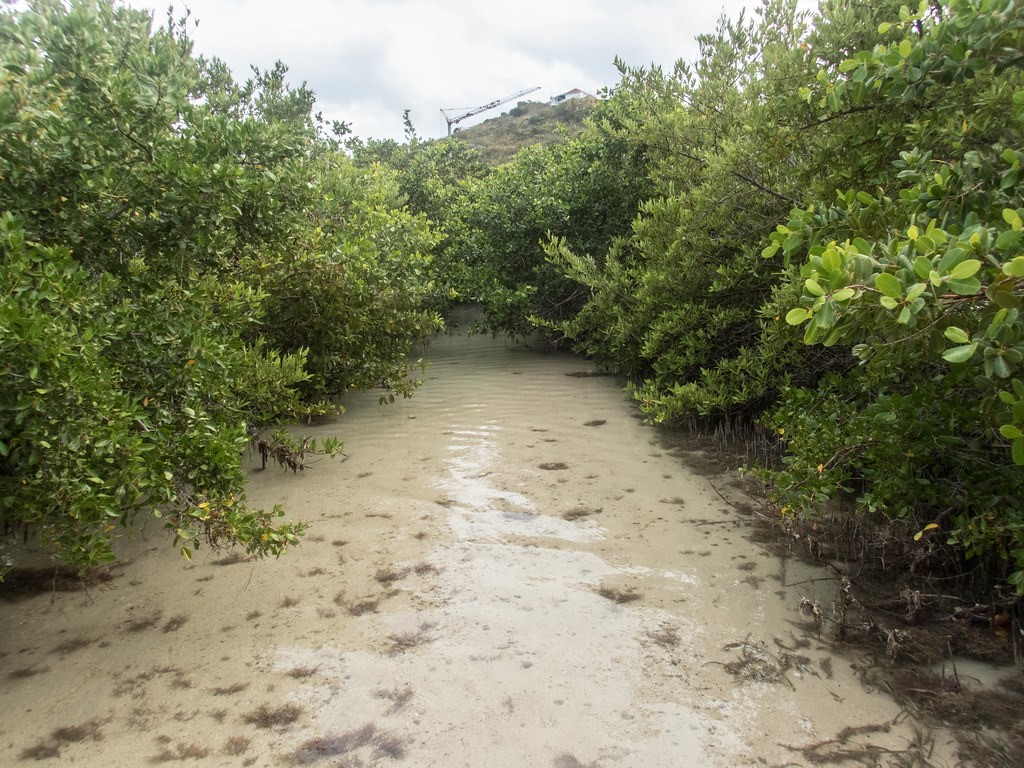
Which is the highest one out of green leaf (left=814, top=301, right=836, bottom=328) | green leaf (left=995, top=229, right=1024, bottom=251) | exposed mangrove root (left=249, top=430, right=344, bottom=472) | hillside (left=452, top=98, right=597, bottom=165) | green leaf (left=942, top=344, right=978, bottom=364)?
hillside (left=452, top=98, right=597, bottom=165)

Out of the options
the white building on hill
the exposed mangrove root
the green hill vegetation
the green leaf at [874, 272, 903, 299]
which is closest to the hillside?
the white building on hill

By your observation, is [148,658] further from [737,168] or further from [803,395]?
[737,168]

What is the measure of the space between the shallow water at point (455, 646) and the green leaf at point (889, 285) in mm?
1821

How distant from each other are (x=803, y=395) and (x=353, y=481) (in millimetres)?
3694

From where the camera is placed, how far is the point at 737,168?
214 inches

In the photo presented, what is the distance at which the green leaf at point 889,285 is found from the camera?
5.90 feet

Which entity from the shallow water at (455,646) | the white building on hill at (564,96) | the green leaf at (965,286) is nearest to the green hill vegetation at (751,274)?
the green leaf at (965,286)

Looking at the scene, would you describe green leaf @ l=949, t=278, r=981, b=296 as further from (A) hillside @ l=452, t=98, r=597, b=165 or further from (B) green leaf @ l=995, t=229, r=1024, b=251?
(A) hillside @ l=452, t=98, r=597, b=165

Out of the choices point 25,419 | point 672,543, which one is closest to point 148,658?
point 25,419

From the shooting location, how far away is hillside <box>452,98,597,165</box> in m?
38.2

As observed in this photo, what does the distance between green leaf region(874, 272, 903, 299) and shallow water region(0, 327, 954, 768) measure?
5.98 ft

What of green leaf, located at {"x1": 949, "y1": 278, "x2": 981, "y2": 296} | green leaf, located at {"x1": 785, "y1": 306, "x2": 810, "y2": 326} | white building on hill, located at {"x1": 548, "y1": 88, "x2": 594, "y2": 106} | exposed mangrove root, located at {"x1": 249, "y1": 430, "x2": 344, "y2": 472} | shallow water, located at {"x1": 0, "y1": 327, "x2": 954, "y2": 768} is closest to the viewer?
green leaf, located at {"x1": 949, "y1": 278, "x2": 981, "y2": 296}

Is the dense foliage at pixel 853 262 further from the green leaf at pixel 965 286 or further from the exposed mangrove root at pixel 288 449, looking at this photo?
the exposed mangrove root at pixel 288 449

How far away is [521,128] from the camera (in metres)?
46.3
